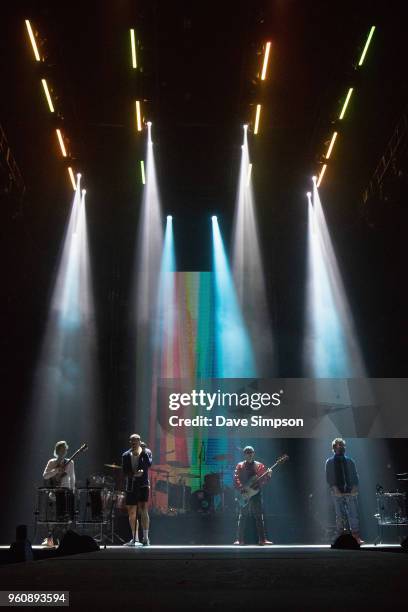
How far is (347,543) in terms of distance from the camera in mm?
5609

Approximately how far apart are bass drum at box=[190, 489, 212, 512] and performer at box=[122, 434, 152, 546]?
1.74 metres

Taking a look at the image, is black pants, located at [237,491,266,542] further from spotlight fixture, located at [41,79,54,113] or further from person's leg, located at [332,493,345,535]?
spotlight fixture, located at [41,79,54,113]

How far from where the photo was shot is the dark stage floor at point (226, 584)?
2.14 metres

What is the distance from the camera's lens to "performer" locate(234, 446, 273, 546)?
8711mm

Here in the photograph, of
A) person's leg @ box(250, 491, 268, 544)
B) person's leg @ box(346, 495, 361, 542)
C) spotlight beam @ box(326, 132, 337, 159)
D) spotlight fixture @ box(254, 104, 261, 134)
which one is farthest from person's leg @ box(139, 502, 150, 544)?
spotlight beam @ box(326, 132, 337, 159)

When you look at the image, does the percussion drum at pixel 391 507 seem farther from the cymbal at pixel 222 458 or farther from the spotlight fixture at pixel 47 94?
the spotlight fixture at pixel 47 94

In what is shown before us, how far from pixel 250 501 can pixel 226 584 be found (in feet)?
20.6

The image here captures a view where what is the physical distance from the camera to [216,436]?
34.4 feet

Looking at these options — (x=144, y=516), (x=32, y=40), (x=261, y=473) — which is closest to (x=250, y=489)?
(x=261, y=473)

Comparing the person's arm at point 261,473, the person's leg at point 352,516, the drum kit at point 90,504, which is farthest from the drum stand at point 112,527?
the person's leg at point 352,516

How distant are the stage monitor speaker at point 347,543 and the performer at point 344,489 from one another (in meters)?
3.00

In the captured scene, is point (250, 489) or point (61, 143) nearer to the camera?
point (250, 489)

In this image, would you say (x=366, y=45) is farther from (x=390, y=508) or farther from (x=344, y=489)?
(x=390, y=508)

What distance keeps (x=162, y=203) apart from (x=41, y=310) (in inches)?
105
